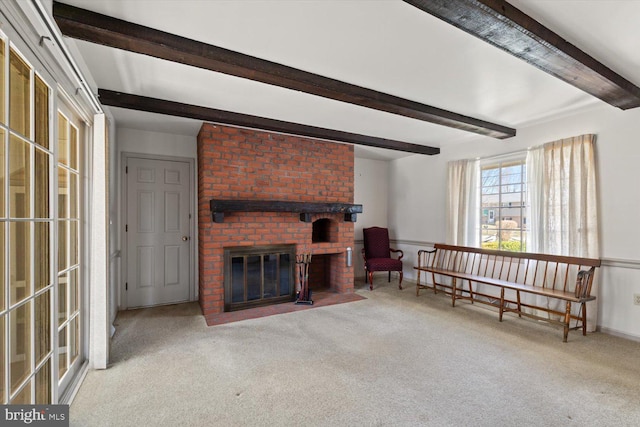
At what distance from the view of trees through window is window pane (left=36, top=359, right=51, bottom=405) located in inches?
192

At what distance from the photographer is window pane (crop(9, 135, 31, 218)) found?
125 cm

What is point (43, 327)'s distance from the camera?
62.3 inches

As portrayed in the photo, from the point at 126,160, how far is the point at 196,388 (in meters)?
→ 3.12

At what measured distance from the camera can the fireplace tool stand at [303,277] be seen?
13.8 feet

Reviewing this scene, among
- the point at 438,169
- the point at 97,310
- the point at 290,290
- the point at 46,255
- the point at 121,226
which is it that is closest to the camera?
the point at 46,255

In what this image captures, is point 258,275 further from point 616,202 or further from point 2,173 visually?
point 616,202

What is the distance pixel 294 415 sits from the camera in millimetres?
1808

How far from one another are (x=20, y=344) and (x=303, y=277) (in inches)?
124

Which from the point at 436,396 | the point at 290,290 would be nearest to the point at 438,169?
the point at 290,290

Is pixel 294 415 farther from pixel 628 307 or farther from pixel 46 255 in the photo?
pixel 628 307

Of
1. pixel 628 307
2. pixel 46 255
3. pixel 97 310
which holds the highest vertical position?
pixel 46 255

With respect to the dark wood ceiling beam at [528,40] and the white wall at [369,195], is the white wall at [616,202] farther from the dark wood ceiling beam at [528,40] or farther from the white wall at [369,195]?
the white wall at [369,195]

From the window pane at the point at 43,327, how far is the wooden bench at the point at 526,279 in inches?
161

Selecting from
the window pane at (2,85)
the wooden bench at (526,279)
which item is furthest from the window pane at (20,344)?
the wooden bench at (526,279)
